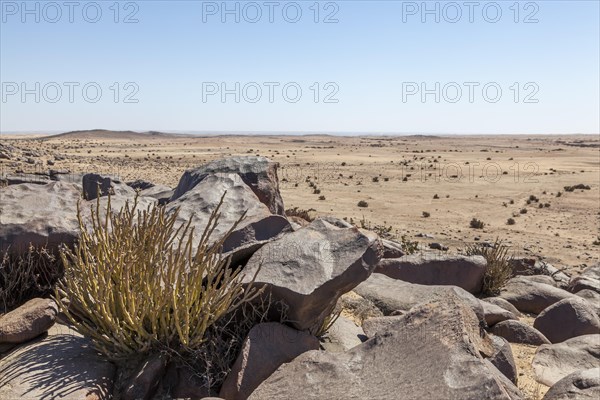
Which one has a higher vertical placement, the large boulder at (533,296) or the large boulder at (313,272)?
the large boulder at (313,272)

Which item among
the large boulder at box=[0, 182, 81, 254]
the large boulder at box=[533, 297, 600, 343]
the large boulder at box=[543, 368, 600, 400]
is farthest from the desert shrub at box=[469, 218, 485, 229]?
the large boulder at box=[0, 182, 81, 254]

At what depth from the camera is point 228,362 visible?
156 inches

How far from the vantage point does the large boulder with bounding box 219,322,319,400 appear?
12.4 feet

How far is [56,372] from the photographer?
11.7 feet

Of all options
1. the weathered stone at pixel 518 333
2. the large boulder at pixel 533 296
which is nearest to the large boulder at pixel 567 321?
the weathered stone at pixel 518 333

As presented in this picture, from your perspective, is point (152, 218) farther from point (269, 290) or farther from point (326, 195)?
point (326, 195)

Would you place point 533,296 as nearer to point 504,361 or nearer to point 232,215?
point 504,361

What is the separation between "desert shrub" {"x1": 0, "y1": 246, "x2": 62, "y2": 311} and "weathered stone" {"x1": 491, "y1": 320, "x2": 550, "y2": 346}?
4813mm

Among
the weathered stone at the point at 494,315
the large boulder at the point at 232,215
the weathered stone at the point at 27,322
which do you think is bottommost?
the weathered stone at the point at 494,315

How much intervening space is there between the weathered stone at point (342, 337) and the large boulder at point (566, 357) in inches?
69.2

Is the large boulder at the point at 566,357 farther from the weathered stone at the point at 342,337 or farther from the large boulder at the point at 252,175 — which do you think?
the large boulder at the point at 252,175

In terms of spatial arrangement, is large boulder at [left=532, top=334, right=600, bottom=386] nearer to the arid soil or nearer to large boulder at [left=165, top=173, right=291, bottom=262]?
large boulder at [left=165, top=173, right=291, bottom=262]

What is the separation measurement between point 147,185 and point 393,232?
21.2 feet

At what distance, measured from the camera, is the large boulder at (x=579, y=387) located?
3.53 meters
